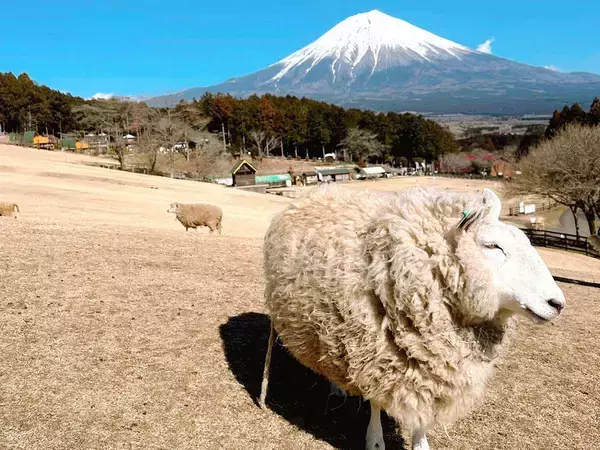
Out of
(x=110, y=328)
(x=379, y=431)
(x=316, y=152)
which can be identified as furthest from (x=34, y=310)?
(x=316, y=152)

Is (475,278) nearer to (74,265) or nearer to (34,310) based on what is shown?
(34,310)

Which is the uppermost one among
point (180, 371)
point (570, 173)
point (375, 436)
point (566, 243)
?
point (570, 173)

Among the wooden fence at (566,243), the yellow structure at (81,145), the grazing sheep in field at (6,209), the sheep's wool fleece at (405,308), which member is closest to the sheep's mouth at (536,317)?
the sheep's wool fleece at (405,308)

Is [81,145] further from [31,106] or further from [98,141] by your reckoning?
[31,106]

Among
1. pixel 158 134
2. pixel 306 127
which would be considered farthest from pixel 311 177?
pixel 158 134

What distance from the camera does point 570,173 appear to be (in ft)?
97.1

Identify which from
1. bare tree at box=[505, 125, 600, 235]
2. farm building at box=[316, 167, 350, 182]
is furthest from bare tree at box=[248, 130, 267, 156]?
bare tree at box=[505, 125, 600, 235]

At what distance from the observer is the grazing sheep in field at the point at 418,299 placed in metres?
3.65

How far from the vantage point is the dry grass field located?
470cm

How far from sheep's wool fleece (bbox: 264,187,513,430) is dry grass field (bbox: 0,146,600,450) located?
1.15 meters

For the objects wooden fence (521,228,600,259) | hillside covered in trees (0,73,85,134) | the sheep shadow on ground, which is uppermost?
hillside covered in trees (0,73,85,134)

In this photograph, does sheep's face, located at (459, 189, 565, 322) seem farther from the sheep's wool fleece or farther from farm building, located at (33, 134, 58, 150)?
farm building, located at (33, 134, 58, 150)

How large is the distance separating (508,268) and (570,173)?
3040 cm

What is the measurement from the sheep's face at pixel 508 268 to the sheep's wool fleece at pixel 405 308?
3cm
